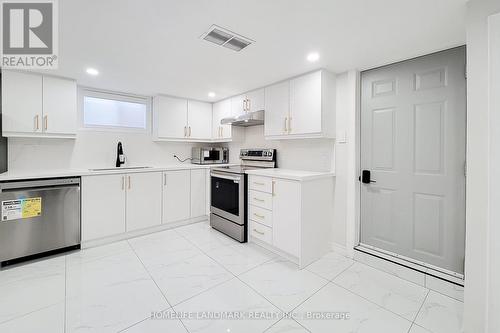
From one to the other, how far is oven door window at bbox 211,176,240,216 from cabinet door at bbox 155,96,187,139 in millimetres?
1115

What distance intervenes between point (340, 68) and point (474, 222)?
6.19 ft

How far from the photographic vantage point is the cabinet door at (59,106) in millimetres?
2705

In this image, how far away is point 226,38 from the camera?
1.88 metres

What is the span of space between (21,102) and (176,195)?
7.02ft

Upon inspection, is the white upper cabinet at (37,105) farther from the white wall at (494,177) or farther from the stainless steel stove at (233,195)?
the white wall at (494,177)

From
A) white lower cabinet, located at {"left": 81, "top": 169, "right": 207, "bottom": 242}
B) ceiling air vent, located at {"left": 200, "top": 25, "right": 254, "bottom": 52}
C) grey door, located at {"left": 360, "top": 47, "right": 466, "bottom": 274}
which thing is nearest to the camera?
ceiling air vent, located at {"left": 200, "top": 25, "right": 254, "bottom": 52}

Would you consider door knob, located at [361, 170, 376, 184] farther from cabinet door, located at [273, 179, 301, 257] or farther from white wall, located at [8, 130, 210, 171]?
white wall, located at [8, 130, 210, 171]

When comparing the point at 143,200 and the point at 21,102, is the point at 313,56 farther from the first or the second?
the point at 21,102

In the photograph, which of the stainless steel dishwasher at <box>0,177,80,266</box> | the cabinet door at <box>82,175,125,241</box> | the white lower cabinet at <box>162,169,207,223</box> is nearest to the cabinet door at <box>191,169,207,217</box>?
the white lower cabinet at <box>162,169,207,223</box>

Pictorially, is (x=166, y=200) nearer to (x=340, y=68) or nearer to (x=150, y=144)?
(x=150, y=144)

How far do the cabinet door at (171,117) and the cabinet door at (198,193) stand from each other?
2.45 ft

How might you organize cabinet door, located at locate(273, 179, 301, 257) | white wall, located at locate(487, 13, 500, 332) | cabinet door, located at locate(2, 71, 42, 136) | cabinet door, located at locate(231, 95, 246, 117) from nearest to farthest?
white wall, located at locate(487, 13, 500, 332) → cabinet door, located at locate(273, 179, 301, 257) → cabinet door, located at locate(2, 71, 42, 136) → cabinet door, located at locate(231, 95, 246, 117)

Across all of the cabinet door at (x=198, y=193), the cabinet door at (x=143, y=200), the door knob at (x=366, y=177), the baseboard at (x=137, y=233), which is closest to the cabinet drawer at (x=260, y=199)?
the door knob at (x=366, y=177)

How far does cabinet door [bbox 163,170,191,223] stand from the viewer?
A: 3386 mm
